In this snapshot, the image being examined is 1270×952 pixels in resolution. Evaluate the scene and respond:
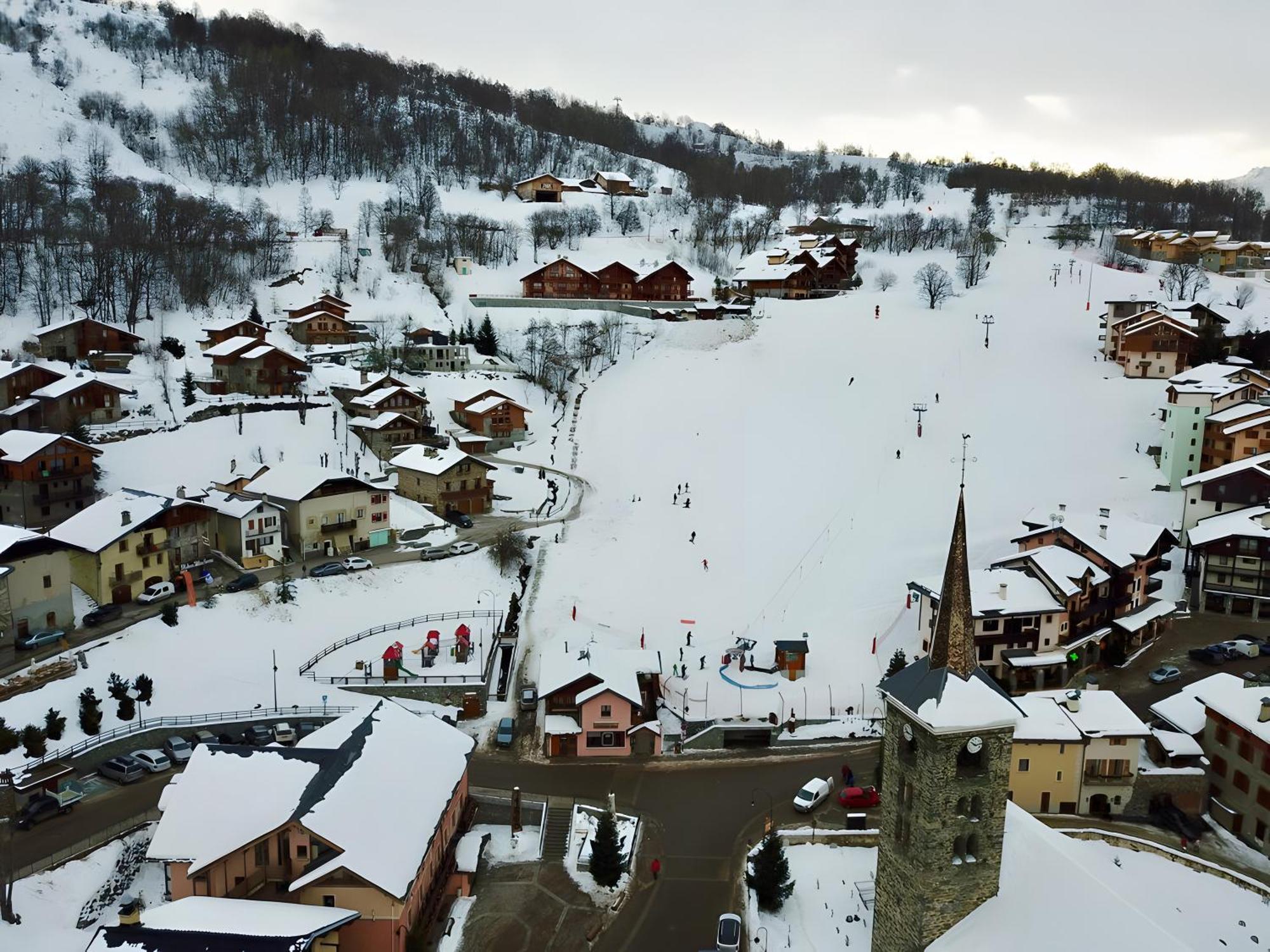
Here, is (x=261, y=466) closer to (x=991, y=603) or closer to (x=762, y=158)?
(x=991, y=603)

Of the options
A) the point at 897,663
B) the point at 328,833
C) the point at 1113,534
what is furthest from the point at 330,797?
the point at 1113,534

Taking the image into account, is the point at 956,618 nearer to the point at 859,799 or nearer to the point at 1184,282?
the point at 859,799

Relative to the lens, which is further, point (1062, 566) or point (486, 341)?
point (486, 341)

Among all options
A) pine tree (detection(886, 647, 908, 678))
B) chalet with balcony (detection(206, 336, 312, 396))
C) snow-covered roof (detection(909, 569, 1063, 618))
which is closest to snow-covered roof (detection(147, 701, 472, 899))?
pine tree (detection(886, 647, 908, 678))

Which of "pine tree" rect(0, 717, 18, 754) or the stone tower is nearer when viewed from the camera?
the stone tower

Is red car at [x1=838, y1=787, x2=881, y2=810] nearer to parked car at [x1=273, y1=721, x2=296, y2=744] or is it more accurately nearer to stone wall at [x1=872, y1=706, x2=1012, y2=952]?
stone wall at [x1=872, y1=706, x2=1012, y2=952]

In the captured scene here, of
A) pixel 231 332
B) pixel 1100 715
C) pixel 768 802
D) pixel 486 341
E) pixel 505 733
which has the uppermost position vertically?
pixel 231 332
